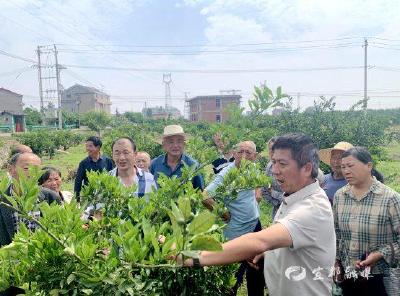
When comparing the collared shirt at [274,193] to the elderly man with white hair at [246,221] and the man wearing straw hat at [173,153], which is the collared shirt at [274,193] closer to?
the elderly man with white hair at [246,221]

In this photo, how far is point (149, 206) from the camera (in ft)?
5.79

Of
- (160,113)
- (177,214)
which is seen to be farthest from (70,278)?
(160,113)

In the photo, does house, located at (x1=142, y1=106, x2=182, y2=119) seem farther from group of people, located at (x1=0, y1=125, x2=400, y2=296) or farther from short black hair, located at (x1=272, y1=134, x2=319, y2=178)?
short black hair, located at (x1=272, y1=134, x2=319, y2=178)

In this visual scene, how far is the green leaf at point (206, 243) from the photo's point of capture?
1.12 meters

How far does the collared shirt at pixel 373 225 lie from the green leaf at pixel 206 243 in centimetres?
219

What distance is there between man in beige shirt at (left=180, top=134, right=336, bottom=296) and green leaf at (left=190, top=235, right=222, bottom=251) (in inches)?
22.5

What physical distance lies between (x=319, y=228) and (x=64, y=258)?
110 centimetres

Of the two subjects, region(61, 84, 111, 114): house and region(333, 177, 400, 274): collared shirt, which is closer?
region(333, 177, 400, 274): collared shirt

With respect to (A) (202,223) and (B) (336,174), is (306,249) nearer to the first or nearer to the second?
(A) (202,223)

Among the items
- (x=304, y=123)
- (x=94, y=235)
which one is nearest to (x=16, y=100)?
(x=304, y=123)

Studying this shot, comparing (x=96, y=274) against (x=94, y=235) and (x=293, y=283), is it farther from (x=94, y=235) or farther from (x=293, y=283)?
(x=293, y=283)

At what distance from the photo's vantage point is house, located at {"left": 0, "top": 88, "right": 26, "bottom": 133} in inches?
1664

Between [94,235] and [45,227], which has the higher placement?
[45,227]

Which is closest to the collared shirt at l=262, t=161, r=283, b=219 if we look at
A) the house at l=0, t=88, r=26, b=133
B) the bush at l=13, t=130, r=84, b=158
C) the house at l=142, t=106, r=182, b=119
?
the bush at l=13, t=130, r=84, b=158
